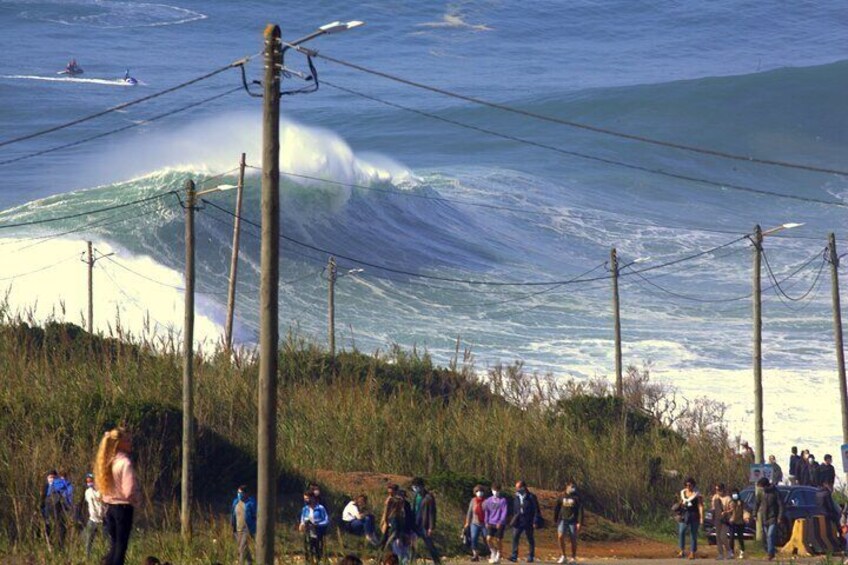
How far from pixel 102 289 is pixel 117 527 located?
35718 mm

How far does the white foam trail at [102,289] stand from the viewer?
4388cm

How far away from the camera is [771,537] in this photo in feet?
66.2

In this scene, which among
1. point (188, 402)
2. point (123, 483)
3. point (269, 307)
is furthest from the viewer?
point (188, 402)

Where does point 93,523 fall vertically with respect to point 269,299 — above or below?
below

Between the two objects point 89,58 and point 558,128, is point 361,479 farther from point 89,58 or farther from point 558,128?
point 89,58

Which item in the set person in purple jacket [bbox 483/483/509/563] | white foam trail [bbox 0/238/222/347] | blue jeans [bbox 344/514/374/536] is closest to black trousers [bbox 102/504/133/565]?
blue jeans [bbox 344/514/374/536]

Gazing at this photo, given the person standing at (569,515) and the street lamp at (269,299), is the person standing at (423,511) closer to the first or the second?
the person standing at (569,515)

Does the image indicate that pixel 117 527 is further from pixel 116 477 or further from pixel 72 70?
pixel 72 70

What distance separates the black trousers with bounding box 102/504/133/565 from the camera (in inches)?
462

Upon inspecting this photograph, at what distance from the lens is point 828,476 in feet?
88.6

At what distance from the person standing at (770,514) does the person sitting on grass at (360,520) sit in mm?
5289

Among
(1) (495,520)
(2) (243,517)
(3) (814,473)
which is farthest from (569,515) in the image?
(3) (814,473)

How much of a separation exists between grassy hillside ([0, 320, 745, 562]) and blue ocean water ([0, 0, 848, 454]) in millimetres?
9955

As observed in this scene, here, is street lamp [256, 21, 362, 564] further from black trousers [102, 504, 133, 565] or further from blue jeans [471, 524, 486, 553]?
blue jeans [471, 524, 486, 553]
